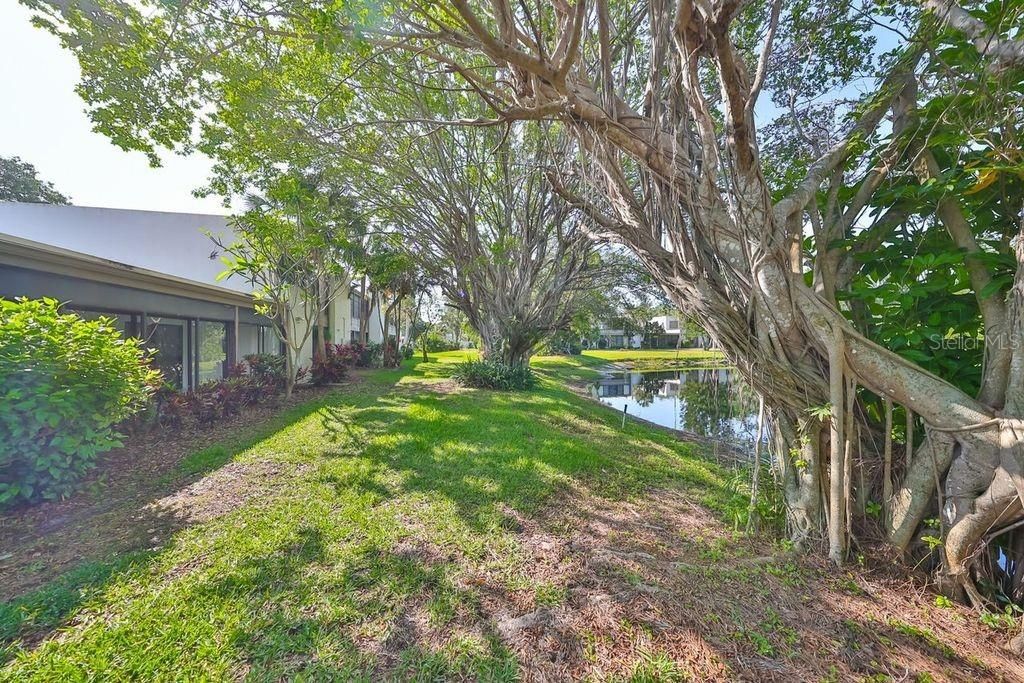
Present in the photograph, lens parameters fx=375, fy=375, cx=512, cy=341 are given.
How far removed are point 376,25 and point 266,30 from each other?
1.10 metres

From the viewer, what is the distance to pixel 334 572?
263 cm

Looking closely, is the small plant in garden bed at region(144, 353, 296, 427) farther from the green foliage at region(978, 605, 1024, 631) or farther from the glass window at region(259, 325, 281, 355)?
the green foliage at region(978, 605, 1024, 631)

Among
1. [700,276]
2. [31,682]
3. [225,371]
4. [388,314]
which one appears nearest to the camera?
[31,682]

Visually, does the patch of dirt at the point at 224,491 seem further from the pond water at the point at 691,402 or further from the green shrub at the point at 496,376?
the green shrub at the point at 496,376

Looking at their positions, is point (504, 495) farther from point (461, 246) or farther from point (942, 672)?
point (461, 246)

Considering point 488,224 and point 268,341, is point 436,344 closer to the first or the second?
point 268,341

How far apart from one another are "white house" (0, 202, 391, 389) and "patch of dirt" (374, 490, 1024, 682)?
5962 millimetres

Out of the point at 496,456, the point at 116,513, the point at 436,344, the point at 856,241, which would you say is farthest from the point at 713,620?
the point at 436,344

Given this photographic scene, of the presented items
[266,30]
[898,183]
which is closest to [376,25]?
[266,30]

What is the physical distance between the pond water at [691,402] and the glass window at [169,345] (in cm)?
976

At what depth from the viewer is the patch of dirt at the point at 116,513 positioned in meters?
2.79

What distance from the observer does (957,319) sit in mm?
2588

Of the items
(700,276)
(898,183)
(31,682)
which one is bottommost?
(31,682)

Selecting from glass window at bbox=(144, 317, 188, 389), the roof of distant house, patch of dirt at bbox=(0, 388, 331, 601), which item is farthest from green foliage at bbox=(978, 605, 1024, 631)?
the roof of distant house
